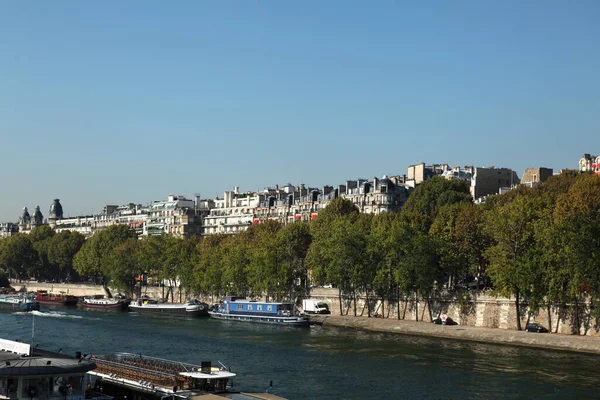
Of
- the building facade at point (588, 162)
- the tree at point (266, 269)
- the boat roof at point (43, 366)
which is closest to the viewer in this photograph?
the boat roof at point (43, 366)

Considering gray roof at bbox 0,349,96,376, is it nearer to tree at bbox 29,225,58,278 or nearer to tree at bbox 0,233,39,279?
tree at bbox 29,225,58,278

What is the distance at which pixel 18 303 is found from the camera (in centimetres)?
11881

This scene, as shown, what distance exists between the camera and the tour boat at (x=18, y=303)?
374 ft

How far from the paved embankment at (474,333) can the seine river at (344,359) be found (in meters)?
1.71

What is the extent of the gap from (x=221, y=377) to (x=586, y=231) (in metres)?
37.5

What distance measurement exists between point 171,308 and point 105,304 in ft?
47.8

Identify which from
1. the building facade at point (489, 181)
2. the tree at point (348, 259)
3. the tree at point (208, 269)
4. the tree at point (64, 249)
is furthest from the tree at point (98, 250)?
the tree at point (348, 259)

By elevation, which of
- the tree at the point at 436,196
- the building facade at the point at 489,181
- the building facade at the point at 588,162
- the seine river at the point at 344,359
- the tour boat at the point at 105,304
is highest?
the building facade at the point at 588,162

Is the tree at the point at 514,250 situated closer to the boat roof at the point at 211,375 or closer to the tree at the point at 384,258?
the tree at the point at 384,258

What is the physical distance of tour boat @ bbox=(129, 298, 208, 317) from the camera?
105 m

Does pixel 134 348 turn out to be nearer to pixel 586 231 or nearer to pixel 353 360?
pixel 353 360

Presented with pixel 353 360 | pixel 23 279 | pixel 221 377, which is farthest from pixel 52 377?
pixel 23 279

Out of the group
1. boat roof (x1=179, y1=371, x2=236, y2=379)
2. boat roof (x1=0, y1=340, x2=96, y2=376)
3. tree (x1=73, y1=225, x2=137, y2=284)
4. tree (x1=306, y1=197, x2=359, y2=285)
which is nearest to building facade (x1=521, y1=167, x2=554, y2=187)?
tree (x1=306, y1=197, x2=359, y2=285)

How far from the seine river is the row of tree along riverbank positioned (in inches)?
259
